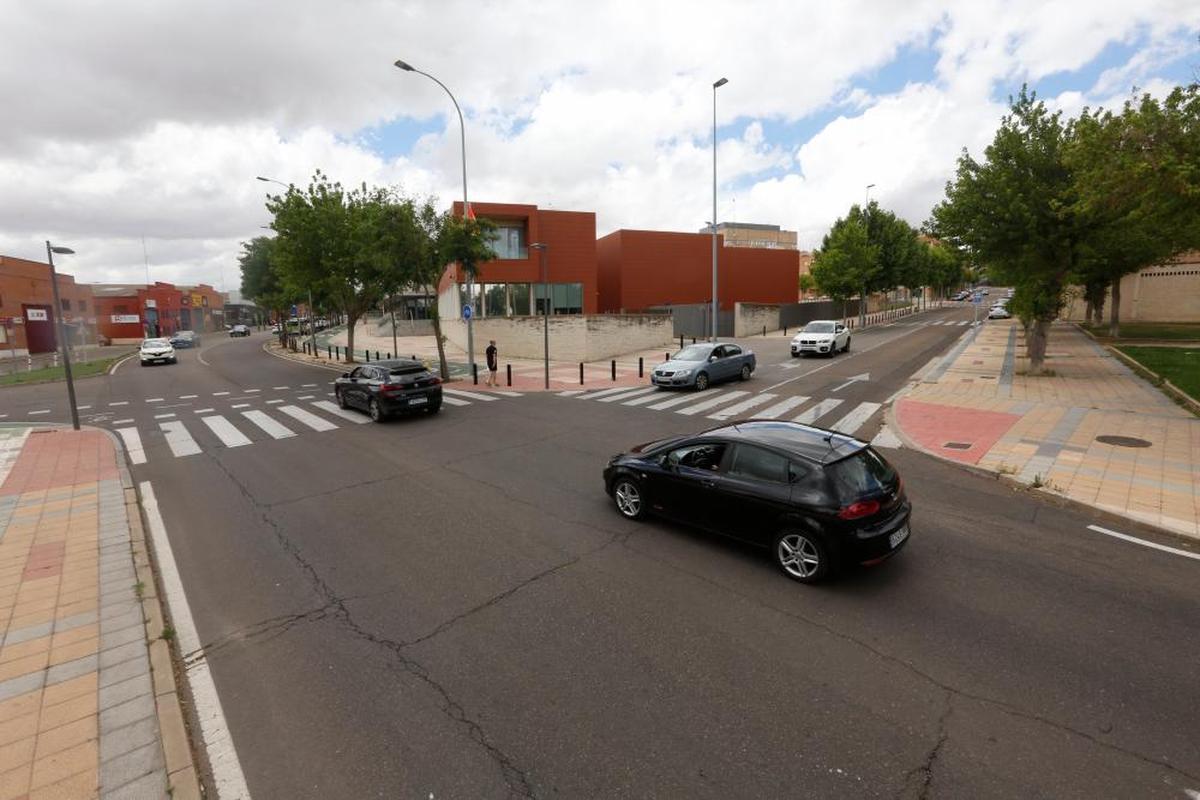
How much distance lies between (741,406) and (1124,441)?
26.5 feet

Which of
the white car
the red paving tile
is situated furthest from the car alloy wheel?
the white car

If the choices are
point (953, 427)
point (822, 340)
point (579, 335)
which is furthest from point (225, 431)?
point (822, 340)

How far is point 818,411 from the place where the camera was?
604 inches

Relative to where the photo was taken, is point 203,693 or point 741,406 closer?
point 203,693

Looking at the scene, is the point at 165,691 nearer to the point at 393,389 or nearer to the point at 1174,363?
the point at 393,389

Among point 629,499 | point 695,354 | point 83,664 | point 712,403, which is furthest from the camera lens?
point 695,354

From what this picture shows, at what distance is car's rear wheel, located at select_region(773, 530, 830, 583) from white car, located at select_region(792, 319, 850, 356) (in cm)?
2391

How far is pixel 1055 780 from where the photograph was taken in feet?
11.0

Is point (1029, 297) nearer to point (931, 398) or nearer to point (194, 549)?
point (931, 398)

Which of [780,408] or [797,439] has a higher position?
[797,439]

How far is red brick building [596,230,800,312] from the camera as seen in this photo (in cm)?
4403

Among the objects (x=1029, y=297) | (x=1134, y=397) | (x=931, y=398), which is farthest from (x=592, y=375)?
(x=1134, y=397)

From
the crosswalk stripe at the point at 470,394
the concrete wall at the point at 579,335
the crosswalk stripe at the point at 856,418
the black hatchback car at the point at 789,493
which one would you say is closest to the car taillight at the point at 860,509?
the black hatchback car at the point at 789,493

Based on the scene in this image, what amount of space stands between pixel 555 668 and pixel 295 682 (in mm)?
2057
